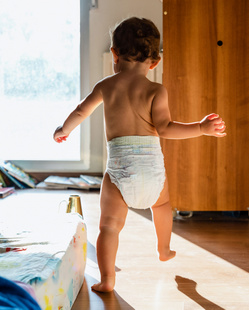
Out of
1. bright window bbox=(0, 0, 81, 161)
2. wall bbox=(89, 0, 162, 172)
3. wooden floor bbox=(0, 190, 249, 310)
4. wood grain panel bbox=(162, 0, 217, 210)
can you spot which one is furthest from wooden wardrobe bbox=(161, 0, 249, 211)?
bright window bbox=(0, 0, 81, 161)

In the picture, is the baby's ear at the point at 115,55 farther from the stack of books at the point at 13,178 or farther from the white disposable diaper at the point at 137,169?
the stack of books at the point at 13,178

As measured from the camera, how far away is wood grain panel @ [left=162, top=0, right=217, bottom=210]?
1.84 m

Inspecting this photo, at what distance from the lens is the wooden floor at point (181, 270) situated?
107cm

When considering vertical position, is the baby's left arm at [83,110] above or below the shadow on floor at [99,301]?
above

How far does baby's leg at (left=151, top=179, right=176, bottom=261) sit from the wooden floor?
71 millimetres

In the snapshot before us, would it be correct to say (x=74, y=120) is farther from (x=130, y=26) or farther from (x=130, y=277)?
(x=130, y=277)

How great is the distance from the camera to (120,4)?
3.07m

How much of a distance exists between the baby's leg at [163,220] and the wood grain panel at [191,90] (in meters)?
0.63

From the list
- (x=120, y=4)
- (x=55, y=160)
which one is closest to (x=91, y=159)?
(x=55, y=160)

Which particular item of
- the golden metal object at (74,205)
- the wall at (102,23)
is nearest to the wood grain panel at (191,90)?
the golden metal object at (74,205)

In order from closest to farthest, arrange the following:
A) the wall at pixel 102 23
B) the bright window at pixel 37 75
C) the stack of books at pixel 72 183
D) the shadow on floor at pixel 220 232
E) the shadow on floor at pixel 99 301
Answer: the shadow on floor at pixel 99 301
the shadow on floor at pixel 220 232
the stack of books at pixel 72 183
the wall at pixel 102 23
the bright window at pixel 37 75

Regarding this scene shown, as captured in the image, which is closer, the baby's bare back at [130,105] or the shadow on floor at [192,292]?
the shadow on floor at [192,292]

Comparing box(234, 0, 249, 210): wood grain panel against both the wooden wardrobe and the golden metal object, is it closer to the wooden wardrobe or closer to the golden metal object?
the wooden wardrobe

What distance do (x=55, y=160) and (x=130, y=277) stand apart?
201 centimetres
